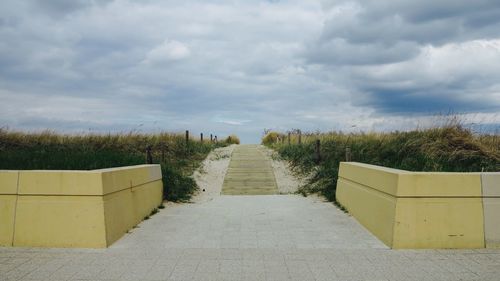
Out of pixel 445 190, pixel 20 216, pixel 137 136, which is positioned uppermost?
pixel 137 136

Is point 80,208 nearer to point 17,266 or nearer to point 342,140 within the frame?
point 17,266

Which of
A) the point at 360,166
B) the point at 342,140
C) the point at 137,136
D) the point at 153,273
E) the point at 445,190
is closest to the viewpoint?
the point at 153,273

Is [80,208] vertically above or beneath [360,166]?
beneath

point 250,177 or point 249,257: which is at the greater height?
point 250,177

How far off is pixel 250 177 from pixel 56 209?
9.45 metres

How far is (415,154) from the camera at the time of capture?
11.8 m

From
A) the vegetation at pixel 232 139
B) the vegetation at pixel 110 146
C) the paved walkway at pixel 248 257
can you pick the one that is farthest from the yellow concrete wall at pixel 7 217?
the vegetation at pixel 232 139

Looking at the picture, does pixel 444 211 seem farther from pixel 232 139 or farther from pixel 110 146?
pixel 232 139

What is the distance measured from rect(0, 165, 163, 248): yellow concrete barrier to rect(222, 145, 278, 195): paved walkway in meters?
6.87

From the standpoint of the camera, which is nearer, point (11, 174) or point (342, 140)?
point (11, 174)

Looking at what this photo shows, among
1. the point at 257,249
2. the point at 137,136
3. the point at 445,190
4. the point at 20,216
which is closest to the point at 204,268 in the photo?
the point at 257,249

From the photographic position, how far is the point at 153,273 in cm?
480

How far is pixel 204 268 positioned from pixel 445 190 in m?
3.57

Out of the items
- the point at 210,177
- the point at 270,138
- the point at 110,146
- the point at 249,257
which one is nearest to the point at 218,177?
the point at 210,177
